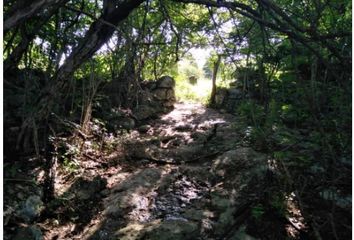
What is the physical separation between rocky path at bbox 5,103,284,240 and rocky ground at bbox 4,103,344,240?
1 centimetres

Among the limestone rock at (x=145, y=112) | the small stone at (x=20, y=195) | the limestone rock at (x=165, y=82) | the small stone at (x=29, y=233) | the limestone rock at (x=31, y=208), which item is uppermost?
the limestone rock at (x=165, y=82)

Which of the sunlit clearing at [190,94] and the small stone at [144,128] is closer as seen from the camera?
the small stone at [144,128]

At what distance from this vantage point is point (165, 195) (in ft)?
15.8

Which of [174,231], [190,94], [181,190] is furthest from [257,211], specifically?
[190,94]

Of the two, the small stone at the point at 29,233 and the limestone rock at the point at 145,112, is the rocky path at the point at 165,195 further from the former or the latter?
the limestone rock at the point at 145,112

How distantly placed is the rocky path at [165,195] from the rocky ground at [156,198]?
0.01 metres

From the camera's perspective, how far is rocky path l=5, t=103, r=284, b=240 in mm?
4008

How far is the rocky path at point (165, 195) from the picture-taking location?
4.01 m

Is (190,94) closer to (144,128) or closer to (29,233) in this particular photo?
(144,128)

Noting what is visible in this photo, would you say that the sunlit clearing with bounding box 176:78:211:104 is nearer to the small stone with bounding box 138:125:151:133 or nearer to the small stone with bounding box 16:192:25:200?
the small stone with bounding box 138:125:151:133

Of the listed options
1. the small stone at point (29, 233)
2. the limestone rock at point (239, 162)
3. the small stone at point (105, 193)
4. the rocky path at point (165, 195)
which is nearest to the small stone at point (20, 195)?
the rocky path at point (165, 195)

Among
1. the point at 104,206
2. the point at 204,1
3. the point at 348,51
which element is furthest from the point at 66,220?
the point at 348,51

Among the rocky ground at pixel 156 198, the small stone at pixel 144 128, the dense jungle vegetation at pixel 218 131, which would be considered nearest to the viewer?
the dense jungle vegetation at pixel 218 131

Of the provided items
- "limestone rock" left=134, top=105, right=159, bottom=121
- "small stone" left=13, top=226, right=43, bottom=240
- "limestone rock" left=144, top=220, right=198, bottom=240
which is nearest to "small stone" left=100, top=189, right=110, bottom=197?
"small stone" left=13, top=226, right=43, bottom=240
